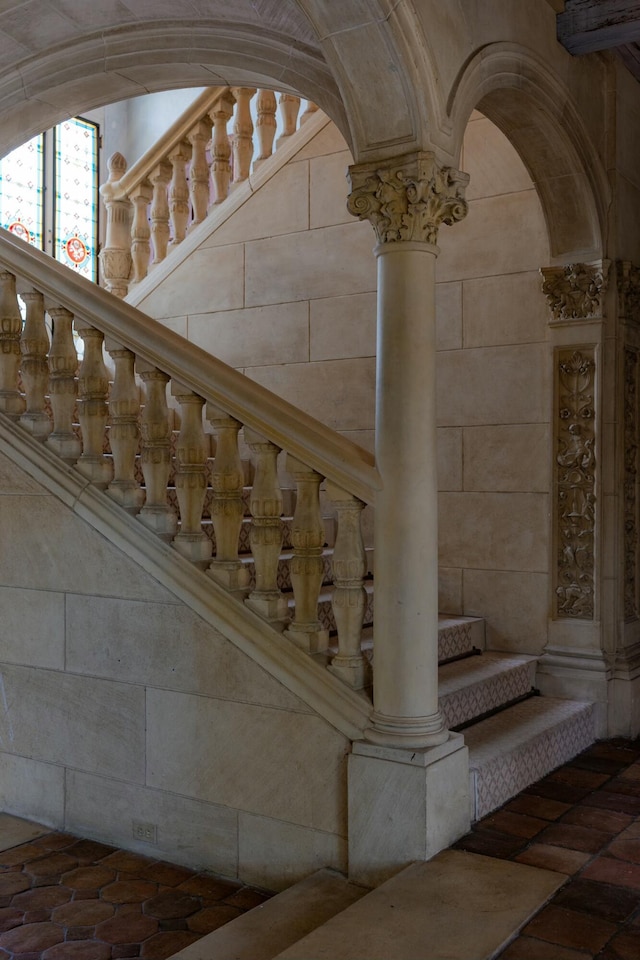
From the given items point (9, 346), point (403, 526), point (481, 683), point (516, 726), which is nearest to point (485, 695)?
point (481, 683)

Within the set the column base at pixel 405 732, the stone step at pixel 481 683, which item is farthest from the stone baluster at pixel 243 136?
the column base at pixel 405 732

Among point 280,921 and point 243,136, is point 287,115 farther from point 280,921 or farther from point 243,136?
point 280,921

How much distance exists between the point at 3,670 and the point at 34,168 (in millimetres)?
6304

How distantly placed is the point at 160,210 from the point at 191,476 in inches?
118

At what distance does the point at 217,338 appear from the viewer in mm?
5684

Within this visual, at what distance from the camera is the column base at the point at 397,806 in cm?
303

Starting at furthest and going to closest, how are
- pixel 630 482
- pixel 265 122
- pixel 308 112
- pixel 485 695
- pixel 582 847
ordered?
pixel 265 122 < pixel 308 112 < pixel 630 482 < pixel 485 695 < pixel 582 847

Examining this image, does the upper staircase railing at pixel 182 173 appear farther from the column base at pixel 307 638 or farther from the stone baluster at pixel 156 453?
the column base at pixel 307 638

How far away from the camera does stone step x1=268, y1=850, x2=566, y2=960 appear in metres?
2.45

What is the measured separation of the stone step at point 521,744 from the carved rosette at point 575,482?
0.52 meters

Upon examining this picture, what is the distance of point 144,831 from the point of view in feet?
12.0

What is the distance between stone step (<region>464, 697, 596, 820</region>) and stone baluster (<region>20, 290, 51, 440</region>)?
85.5 inches

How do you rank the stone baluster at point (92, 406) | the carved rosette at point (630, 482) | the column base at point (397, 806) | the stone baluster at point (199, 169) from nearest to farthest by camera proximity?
1. the column base at point (397, 806)
2. the stone baluster at point (92, 406)
3. the carved rosette at point (630, 482)
4. the stone baluster at point (199, 169)

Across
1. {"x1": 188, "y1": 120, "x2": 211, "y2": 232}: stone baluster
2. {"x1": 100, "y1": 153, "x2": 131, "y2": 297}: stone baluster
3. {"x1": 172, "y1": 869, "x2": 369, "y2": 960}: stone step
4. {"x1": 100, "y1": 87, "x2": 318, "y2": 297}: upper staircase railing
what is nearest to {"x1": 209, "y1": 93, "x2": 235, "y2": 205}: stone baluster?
{"x1": 100, "y1": 87, "x2": 318, "y2": 297}: upper staircase railing
